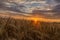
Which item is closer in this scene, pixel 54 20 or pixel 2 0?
pixel 54 20

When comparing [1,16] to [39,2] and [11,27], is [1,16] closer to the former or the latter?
[11,27]

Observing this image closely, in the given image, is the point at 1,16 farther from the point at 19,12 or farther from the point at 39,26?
the point at 39,26

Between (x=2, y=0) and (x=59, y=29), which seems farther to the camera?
(x=2, y=0)

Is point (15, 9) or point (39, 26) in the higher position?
point (15, 9)

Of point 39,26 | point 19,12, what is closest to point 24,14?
point 19,12

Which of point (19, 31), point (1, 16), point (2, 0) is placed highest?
point (2, 0)

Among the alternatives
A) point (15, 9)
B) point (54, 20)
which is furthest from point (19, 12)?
point (54, 20)
